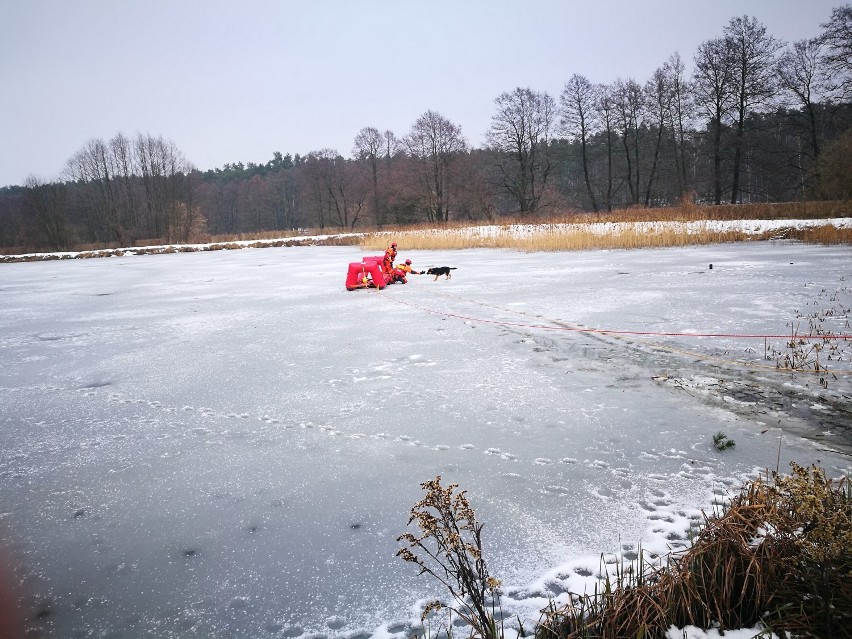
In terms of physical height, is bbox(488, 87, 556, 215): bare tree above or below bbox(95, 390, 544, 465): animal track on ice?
above

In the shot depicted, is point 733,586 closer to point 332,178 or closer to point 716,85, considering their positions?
point 716,85

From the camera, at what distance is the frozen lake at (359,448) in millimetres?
1707

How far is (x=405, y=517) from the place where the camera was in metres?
2.07

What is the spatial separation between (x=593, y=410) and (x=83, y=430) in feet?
10.7

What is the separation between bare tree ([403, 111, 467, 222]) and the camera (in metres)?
40.1

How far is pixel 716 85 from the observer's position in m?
27.7

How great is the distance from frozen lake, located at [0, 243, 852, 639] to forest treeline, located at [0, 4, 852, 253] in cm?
1876

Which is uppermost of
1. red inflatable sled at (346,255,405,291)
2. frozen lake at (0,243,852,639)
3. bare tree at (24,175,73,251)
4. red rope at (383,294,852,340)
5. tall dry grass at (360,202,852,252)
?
bare tree at (24,175,73,251)

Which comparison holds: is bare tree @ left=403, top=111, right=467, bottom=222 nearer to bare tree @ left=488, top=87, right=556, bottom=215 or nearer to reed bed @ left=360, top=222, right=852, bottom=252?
bare tree @ left=488, top=87, right=556, bottom=215

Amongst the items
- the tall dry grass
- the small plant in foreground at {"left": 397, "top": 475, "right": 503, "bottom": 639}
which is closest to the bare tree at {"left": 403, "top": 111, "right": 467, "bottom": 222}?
the tall dry grass

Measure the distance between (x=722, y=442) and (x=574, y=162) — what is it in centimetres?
7067

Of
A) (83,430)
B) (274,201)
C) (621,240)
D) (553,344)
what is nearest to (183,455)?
(83,430)

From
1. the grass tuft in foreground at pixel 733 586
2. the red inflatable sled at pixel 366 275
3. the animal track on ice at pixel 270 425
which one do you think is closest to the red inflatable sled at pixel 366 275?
the red inflatable sled at pixel 366 275

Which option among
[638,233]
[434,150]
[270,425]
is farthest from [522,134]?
[270,425]
